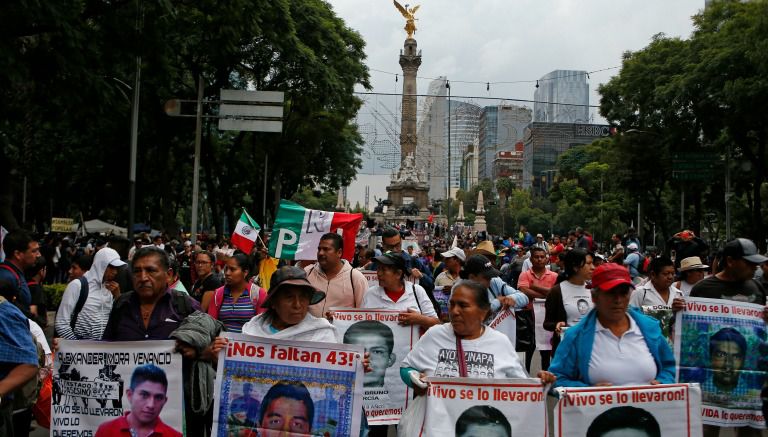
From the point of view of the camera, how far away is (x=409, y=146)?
→ 96000 mm

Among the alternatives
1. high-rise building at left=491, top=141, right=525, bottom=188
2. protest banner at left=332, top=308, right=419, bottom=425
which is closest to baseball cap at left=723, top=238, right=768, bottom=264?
protest banner at left=332, top=308, right=419, bottom=425

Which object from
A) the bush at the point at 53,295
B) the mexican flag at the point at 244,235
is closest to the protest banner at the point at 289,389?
the mexican flag at the point at 244,235

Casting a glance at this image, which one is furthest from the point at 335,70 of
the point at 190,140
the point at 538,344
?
the point at 538,344

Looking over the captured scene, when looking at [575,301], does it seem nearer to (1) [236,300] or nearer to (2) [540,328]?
(2) [540,328]

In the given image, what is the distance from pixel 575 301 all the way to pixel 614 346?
327 cm

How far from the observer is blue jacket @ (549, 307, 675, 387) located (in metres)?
4.76

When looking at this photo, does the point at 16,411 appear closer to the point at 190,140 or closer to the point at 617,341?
the point at 617,341

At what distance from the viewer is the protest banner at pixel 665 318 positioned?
6469 mm

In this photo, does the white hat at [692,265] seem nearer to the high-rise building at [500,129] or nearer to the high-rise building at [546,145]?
the high-rise building at [546,145]

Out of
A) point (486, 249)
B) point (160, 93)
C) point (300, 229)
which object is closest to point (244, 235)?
point (300, 229)

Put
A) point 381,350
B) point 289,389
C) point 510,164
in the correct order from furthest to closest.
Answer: point 510,164 → point 381,350 → point 289,389

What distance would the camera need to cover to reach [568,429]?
4621 mm

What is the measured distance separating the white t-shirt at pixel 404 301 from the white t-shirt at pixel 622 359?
2234mm

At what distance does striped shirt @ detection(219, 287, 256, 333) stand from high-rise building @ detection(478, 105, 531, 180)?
128300mm
